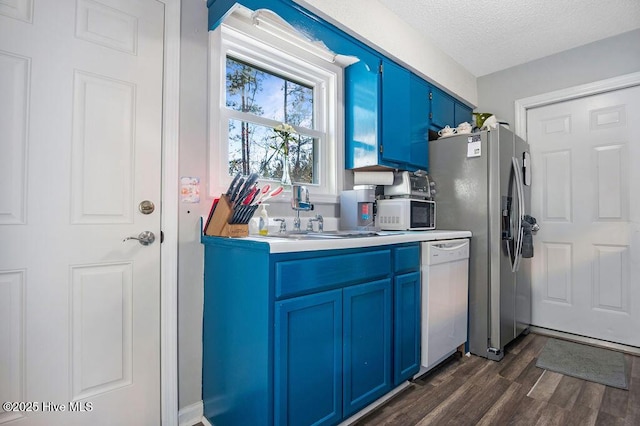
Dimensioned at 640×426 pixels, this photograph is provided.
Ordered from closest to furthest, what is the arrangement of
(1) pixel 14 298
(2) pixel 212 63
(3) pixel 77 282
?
(1) pixel 14 298 < (3) pixel 77 282 < (2) pixel 212 63

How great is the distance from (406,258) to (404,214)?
0.58 metres

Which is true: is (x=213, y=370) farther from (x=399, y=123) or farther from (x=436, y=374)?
(x=399, y=123)

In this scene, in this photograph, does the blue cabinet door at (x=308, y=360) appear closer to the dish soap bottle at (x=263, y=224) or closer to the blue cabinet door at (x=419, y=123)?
the dish soap bottle at (x=263, y=224)

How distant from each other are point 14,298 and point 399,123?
8.12 feet

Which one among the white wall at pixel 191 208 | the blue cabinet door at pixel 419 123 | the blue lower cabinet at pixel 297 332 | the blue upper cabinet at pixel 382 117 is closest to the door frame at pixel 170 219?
the white wall at pixel 191 208

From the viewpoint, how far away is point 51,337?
129 centimetres

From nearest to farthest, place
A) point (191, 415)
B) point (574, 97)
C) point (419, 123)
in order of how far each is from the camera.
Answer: point (191, 415) < point (419, 123) < point (574, 97)

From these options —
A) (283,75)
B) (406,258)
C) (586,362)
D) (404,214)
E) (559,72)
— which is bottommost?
(586,362)

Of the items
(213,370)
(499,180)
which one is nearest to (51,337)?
(213,370)

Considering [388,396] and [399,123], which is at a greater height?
[399,123]

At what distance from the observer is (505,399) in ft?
6.07

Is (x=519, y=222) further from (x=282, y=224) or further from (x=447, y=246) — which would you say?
(x=282, y=224)

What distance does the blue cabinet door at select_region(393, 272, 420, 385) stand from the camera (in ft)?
5.94

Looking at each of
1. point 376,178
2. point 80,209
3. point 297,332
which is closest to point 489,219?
point 376,178
